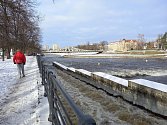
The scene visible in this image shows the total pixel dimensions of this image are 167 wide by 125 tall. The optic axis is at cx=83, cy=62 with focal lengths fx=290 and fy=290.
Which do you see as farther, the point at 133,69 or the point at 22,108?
the point at 133,69

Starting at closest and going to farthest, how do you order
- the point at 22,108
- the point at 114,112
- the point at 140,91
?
the point at 22,108, the point at 114,112, the point at 140,91

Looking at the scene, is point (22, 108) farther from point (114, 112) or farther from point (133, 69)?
point (133, 69)

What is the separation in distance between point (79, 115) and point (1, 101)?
784cm

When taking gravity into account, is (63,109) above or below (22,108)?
above

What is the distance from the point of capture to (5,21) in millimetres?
15703

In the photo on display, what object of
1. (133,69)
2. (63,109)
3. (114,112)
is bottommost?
(133,69)

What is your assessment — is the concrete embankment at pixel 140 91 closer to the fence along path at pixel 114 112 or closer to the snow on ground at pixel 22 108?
the fence along path at pixel 114 112

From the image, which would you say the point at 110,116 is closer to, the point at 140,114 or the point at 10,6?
the point at 140,114

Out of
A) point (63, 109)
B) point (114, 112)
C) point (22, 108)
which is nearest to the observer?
point (63, 109)

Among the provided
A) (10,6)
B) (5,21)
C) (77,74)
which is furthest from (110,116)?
(77,74)

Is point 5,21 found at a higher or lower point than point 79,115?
higher

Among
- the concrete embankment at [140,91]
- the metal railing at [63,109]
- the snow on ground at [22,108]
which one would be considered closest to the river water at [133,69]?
the concrete embankment at [140,91]

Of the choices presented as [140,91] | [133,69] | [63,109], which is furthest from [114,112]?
[133,69]

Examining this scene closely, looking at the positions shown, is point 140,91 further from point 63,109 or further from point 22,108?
point 63,109
